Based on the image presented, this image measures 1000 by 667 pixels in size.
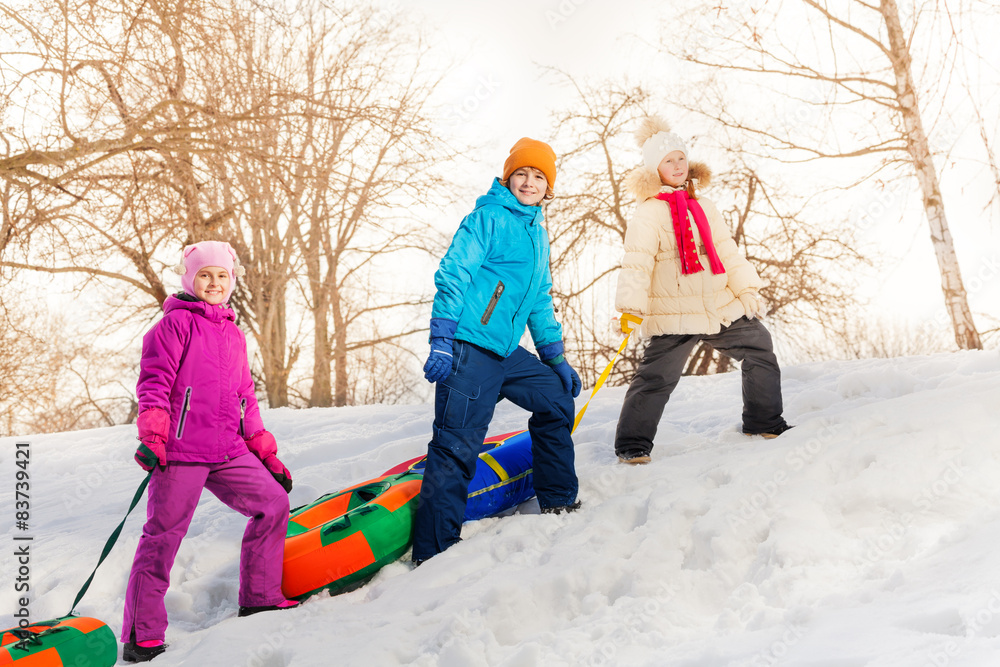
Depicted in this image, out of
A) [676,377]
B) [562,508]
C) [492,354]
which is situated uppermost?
[492,354]

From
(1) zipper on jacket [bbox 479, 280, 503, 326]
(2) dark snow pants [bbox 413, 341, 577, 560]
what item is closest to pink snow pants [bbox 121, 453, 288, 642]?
(2) dark snow pants [bbox 413, 341, 577, 560]

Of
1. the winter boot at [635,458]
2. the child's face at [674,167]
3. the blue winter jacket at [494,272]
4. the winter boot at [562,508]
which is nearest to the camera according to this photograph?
the blue winter jacket at [494,272]

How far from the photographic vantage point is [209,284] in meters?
3.21

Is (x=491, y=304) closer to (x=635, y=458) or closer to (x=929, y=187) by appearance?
(x=635, y=458)

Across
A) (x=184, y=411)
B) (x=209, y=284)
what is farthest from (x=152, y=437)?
(x=209, y=284)

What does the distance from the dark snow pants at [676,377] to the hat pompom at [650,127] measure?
4.44ft

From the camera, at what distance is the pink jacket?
2934 millimetres

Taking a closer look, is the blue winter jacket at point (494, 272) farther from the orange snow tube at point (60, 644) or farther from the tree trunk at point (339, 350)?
the tree trunk at point (339, 350)

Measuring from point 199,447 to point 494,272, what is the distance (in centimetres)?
159

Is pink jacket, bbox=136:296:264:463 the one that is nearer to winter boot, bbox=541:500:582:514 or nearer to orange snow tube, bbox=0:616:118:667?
orange snow tube, bbox=0:616:118:667

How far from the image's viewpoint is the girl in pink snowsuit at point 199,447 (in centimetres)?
286

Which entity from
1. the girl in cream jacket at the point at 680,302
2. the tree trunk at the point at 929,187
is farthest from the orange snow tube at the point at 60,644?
the tree trunk at the point at 929,187

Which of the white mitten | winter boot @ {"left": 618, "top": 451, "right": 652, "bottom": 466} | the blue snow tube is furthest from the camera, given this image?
the white mitten

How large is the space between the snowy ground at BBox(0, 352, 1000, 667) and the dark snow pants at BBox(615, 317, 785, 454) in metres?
0.22
